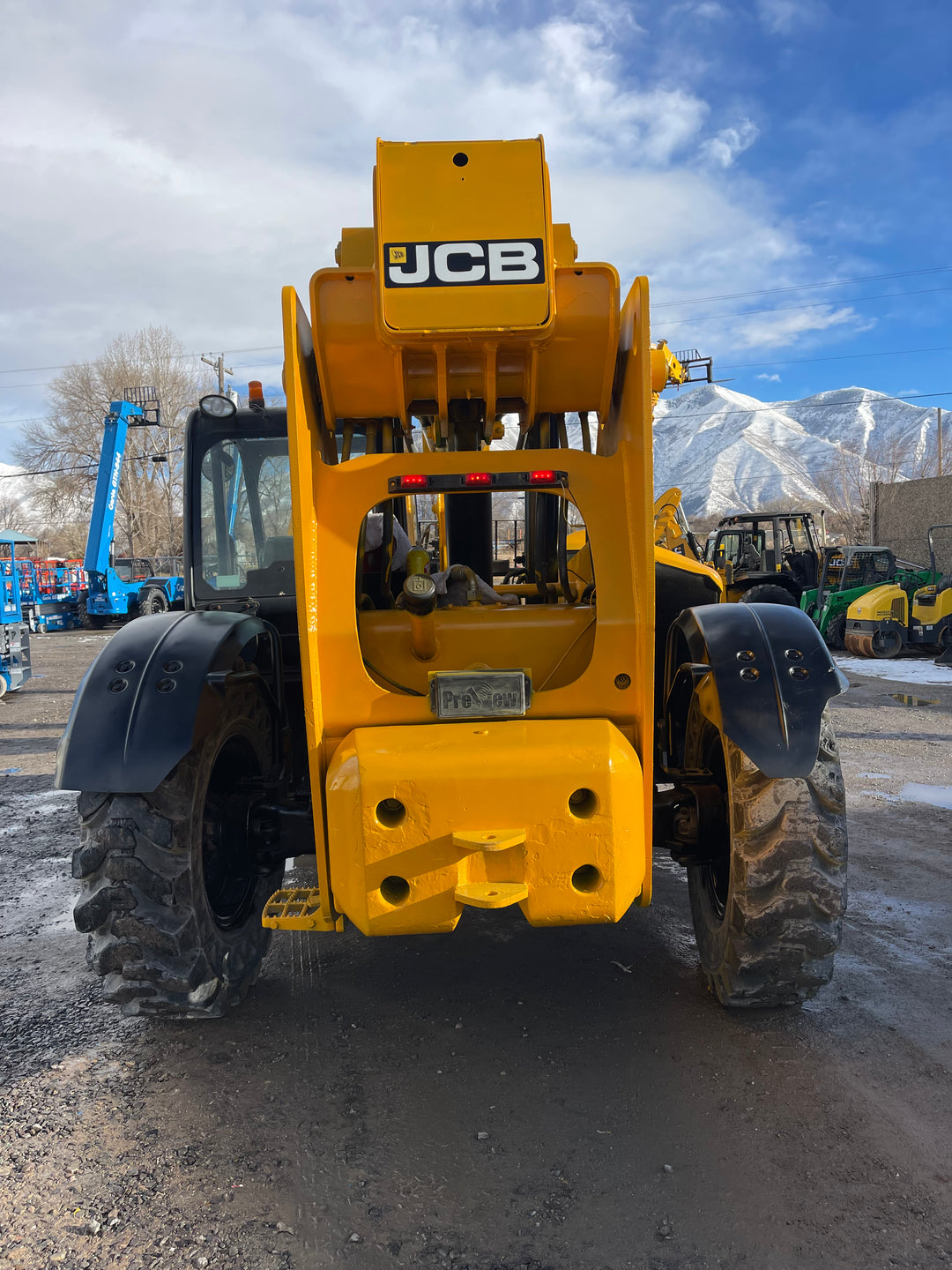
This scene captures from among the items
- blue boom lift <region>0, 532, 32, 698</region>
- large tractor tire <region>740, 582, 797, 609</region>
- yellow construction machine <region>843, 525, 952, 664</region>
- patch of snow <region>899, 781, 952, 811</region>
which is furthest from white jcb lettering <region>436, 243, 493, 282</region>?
large tractor tire <region>740, 582, 797, 609</region>

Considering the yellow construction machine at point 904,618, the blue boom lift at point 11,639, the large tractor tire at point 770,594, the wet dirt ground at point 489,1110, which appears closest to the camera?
the wet dirt ground at point 489,1110

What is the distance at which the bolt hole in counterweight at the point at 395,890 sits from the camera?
8.57 ft

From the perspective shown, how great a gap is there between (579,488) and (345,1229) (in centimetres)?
233

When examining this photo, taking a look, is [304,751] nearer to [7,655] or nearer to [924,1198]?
[924,1198]

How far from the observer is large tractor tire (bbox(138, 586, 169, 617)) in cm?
2378

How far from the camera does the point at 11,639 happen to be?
510 inches

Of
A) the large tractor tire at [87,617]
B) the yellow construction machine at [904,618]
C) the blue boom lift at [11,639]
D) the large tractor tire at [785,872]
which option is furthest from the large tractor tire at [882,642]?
the large tractor tire at [87,617]

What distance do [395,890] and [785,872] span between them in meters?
1.32

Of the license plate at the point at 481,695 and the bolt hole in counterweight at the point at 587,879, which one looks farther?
the license plate at the point at 481,695

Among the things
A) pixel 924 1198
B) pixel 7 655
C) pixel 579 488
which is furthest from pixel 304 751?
pixel 7 655

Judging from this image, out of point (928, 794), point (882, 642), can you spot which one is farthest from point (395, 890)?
point (882, 642)

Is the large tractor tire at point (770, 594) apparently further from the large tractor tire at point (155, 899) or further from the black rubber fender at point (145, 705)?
the large tractor tire at point (155, 899)

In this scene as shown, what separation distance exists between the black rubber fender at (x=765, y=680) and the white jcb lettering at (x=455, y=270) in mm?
1456

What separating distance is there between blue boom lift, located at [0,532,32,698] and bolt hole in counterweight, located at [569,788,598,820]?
12069 millimetres
